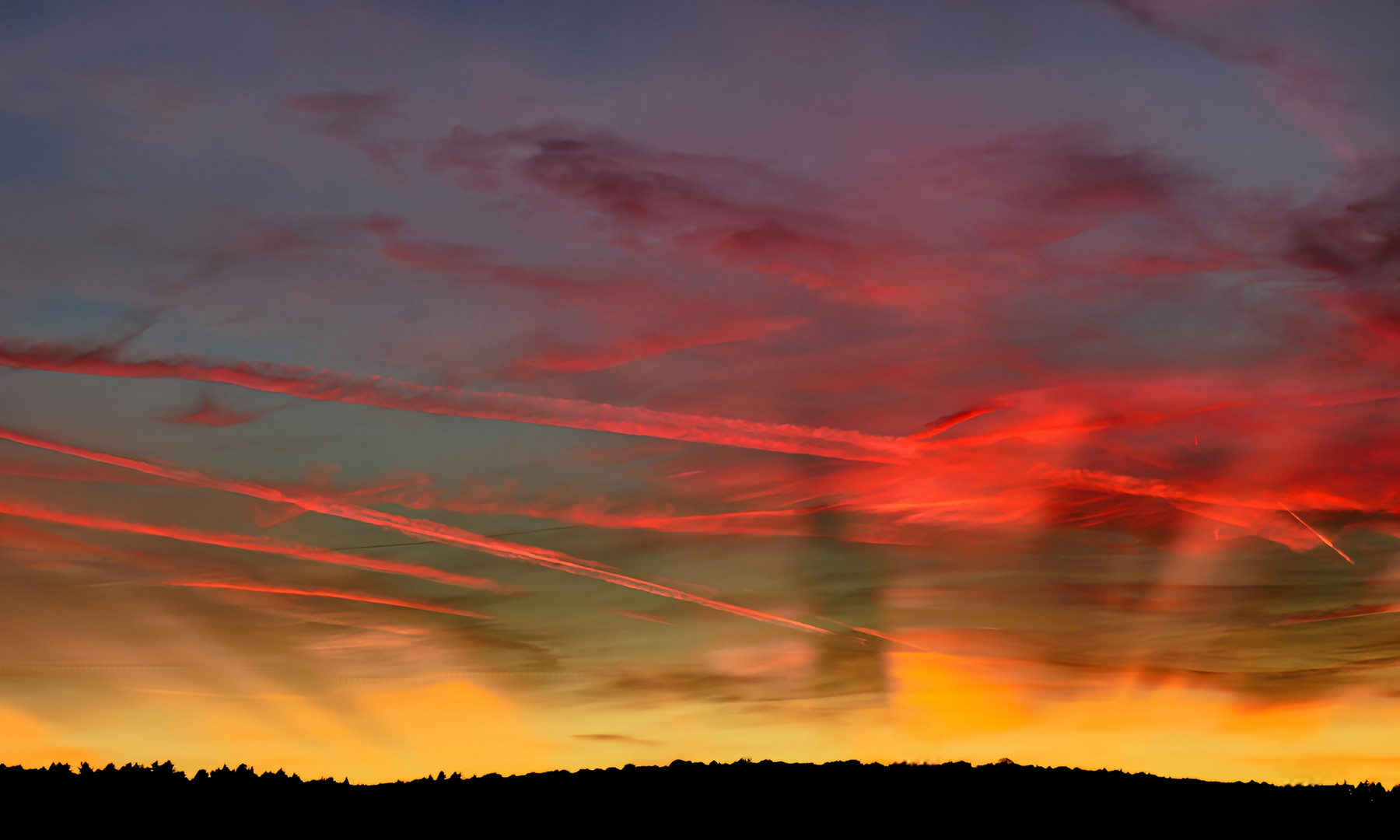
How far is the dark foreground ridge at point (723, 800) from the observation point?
5800 cm

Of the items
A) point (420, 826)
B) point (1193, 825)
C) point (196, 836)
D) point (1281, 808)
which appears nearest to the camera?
point (196, 836)

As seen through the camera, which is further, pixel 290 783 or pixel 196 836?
pixel 290 783

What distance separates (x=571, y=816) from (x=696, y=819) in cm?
598

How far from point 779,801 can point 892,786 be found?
22.0 ft

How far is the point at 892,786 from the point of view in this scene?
6631cm

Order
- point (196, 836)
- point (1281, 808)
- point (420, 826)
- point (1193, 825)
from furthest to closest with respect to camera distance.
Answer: point (1281, 808) < point (1193, 825) < point (420, 826) < point (196, 836)

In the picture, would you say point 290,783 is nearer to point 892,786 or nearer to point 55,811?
point 55,811

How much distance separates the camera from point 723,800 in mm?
63625

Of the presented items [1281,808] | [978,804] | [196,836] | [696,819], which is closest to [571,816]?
[696,819]

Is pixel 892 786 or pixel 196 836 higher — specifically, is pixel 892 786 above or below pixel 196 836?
above

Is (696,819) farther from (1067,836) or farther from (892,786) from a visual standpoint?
(1067,836)

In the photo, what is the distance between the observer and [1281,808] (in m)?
65.9

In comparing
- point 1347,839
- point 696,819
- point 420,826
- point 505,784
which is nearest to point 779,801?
point 696,819

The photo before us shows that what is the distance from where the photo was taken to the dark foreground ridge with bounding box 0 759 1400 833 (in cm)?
5800
